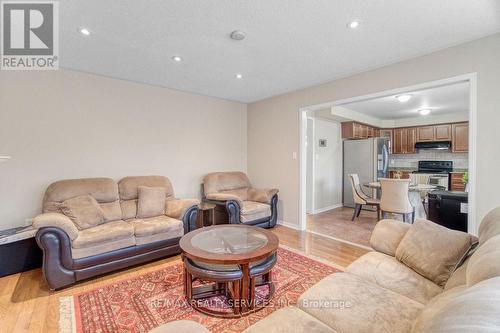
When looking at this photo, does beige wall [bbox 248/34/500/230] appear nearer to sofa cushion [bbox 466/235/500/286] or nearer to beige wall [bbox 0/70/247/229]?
beige wall [bbox 0/70/247/229]

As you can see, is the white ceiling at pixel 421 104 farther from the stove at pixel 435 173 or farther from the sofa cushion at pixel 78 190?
the sofa cushion at pixel 78 190

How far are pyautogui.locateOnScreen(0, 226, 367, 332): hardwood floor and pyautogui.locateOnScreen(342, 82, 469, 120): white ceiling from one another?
2513 mm

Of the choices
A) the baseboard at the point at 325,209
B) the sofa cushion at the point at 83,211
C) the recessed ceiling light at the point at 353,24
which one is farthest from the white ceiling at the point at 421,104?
the sofa cushion at the point at 83,211

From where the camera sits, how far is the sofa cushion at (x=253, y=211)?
3834 mm

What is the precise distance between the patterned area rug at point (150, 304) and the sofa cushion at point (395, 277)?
2.34 ft

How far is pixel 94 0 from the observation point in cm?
186

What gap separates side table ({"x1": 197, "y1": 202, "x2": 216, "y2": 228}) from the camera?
381 cm

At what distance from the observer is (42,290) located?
91.0 inches

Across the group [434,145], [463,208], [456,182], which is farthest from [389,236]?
[434,145]

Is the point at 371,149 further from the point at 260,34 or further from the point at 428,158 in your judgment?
the point at 260,34

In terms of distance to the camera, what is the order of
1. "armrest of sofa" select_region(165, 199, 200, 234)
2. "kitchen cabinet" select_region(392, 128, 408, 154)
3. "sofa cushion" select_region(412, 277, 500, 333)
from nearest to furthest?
1. "sofa cushion" select_region(412, 277, 500, 333)
2. "armrest of sofa" select_region(165, 199, 200, 234)
3. "kitchen cabinet" select_region(392, 128, 408, 154)

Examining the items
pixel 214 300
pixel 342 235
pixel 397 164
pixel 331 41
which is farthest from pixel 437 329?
pixel 397 164

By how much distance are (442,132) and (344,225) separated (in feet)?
13.8

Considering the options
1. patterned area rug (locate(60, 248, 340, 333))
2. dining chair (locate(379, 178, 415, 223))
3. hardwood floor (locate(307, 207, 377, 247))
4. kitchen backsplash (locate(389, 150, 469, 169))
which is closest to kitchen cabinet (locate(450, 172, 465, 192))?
kitchen backsplash (locate(389, 150, 469, 169))
